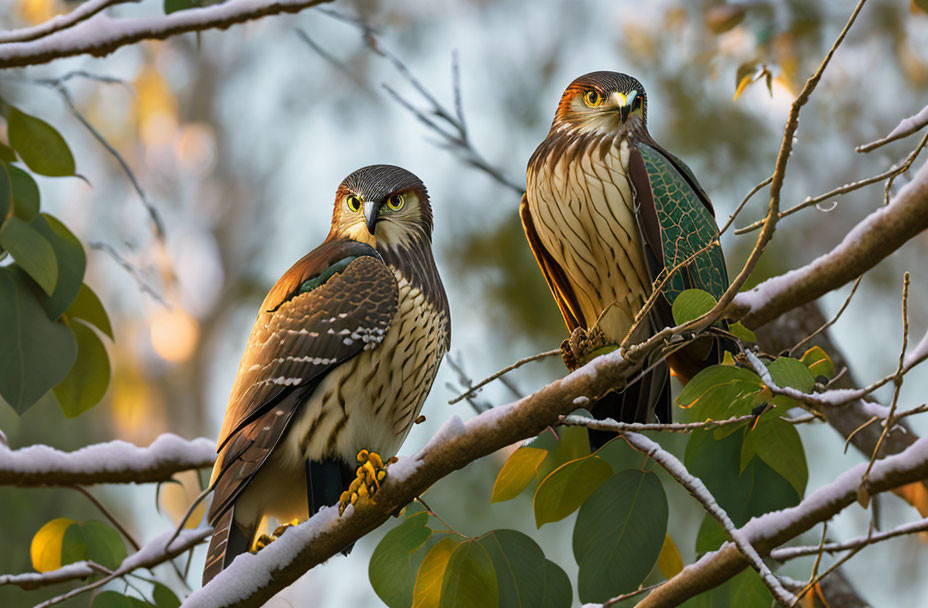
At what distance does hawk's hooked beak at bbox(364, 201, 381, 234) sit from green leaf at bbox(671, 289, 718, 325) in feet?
2.41

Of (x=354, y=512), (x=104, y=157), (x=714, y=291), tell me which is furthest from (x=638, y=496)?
(x=104, y=157)

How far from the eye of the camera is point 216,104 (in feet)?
38.3

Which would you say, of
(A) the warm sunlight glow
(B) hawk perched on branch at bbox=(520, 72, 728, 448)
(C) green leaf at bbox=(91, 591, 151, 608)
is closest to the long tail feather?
(C) green leaf at bbox=(91, 591, 151, 608)

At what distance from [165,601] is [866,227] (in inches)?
66.0

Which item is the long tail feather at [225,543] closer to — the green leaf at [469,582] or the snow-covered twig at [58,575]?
the snow-covered twig at [58,575]

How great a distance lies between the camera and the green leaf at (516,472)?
1.80 m

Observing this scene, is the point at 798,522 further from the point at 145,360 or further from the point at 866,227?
the point at 145,360

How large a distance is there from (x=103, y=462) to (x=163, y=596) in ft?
1.32

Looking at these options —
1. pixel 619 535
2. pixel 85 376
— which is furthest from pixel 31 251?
pixel 619 535

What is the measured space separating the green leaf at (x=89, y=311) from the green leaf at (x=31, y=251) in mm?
306

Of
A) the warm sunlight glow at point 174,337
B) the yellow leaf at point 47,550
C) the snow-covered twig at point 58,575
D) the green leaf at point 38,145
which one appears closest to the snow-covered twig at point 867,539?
the snow-covered twig at point 58,575

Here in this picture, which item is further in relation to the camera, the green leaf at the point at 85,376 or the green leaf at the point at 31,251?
the green leaf at the point at 85,376

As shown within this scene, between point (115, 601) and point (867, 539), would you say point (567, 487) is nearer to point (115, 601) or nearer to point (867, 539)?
point (867, 539)

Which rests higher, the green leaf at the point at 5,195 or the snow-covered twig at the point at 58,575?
A: the green leaf at the point at 5,195
